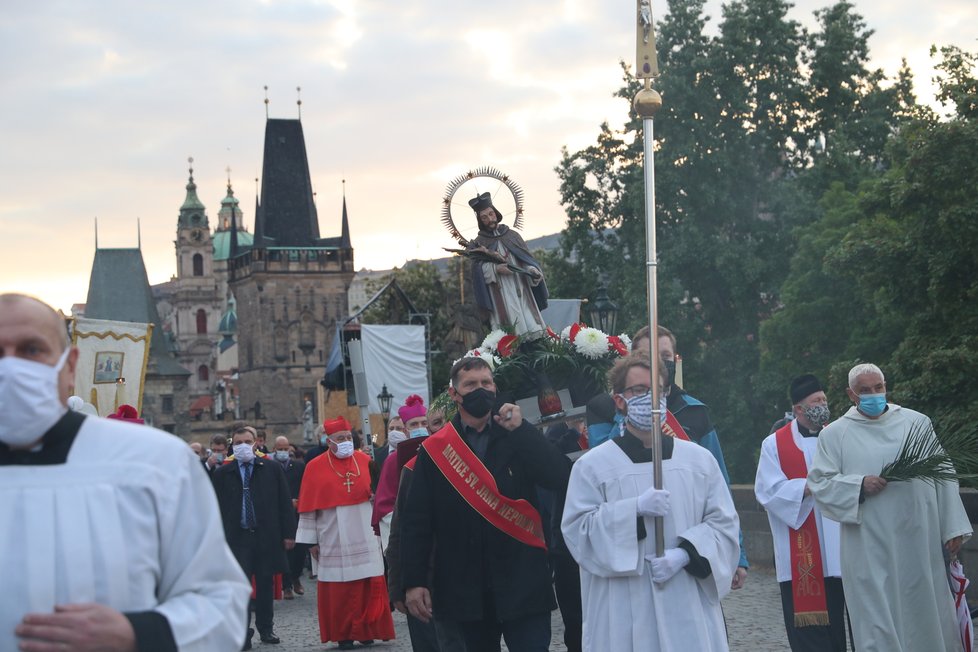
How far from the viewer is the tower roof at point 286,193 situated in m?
134

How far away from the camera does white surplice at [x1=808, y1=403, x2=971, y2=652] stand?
8.73 m

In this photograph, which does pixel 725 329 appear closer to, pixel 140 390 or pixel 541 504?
pixel 140 390

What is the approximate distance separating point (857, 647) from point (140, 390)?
1286 centimetres

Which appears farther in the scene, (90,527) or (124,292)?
(124,292)

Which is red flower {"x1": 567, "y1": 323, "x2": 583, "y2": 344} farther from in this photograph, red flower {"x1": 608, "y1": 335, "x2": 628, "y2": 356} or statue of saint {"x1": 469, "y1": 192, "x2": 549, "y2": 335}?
statue of saint {"x1": 469, "y1": 192, "x2": 549, "y2": 335}

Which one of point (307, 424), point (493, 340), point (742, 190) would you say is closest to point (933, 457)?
point (493, 340)

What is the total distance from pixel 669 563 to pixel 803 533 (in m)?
3.40

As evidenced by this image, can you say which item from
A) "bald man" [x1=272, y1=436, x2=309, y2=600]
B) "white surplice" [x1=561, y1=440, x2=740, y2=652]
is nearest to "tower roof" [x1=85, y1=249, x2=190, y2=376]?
"bald man" [x1=272, y1=436, x2=309, y2=600]

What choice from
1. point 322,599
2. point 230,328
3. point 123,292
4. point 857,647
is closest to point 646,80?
point 857,647

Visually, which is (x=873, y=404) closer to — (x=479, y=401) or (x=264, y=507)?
(x=479, y=401)

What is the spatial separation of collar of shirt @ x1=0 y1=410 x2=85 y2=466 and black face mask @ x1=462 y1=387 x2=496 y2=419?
426 cm

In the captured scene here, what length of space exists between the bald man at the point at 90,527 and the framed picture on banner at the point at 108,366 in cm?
1689

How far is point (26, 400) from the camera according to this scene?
3.53 meters

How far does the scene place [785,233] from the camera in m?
47.6
